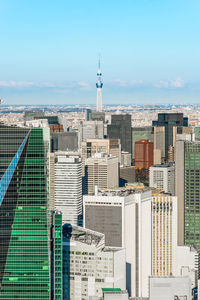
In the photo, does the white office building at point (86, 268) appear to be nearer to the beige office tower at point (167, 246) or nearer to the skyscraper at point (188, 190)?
the beige office tower at point (167, 246)

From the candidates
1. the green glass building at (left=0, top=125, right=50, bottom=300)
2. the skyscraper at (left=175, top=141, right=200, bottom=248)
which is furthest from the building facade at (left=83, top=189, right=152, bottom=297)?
the green glass building at (left=0, top=125, right=50, bottom=300)

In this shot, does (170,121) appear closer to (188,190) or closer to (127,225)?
(188,190)

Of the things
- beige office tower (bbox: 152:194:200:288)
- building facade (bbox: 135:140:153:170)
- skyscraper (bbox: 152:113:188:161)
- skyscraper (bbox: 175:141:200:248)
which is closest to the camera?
beige office tower (bbox: 152:194:200:288)

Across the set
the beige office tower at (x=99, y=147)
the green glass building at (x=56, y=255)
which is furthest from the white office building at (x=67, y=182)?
the green glass building at (x=56, y=255)

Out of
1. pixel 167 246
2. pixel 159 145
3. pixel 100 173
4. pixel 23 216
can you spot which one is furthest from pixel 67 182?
pixel 159 145

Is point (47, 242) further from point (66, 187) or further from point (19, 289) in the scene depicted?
point (66, 187)

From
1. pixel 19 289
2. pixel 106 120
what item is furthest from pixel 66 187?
pixel 106 120

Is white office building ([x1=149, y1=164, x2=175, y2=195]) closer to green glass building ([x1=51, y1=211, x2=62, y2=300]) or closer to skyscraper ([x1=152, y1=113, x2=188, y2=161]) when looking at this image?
skyscraper ([x1=152, y1=113, x2=188, y2=161])
